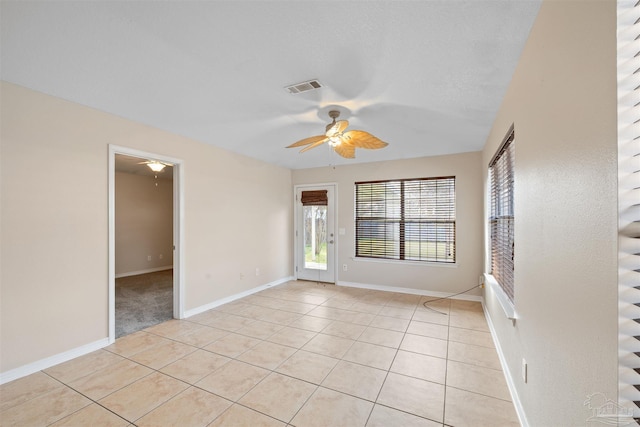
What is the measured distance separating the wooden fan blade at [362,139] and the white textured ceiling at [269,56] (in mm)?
314

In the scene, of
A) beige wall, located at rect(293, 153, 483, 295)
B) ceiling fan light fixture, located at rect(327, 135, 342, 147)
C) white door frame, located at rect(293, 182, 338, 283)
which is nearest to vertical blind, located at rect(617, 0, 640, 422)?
ceiling fan light fixture, located at rect(327, 135, 342, 147)

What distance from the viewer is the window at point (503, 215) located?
2344mm

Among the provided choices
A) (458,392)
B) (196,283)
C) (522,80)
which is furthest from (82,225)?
(522,80)

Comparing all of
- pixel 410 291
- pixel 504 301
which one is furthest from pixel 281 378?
pixel 410 291

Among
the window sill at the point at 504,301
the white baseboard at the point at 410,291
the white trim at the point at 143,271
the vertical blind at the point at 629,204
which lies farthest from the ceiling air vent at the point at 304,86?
the white trim at the point at 143,271

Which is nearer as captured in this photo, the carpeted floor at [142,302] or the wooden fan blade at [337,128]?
the wooden fan blade at [337,128]

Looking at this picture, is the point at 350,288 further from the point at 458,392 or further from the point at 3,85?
the point at 3,85

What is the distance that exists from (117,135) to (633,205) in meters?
4.01

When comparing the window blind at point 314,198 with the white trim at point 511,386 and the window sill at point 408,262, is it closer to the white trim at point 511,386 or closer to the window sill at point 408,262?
the window sill at point 408,262

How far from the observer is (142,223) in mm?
6945

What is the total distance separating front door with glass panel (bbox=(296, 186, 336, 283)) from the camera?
5.62 meters

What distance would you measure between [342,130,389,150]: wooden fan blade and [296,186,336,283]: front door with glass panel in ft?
8.93

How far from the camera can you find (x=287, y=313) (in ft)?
12.8

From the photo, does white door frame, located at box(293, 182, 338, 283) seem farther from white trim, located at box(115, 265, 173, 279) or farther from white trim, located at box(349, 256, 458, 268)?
white trim, located at box(115, 265, 173, 279)
